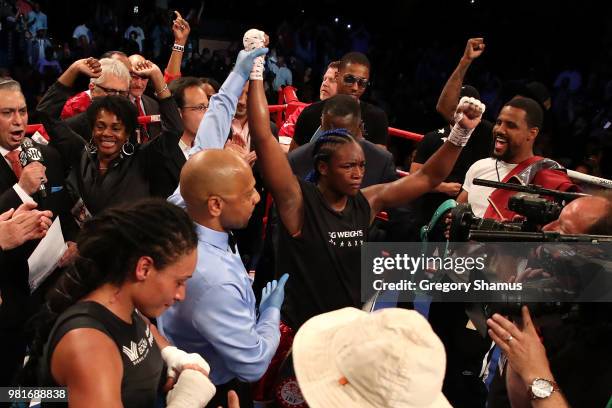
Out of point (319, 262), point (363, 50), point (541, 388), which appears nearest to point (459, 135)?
point (319, 262)

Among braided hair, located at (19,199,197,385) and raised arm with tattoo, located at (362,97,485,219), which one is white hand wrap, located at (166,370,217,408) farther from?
raised arm with tattoo, located at (362,97,485,219)

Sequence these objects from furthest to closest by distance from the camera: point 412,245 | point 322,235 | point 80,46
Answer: point 80,46 < point 412,245 < point 322,235

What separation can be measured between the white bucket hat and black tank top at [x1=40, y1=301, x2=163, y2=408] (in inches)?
16.7

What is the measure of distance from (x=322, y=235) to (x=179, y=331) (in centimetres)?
76

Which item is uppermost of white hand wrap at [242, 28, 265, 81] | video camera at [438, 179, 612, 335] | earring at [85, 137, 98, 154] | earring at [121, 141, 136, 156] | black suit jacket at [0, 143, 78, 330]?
white hand wrap at [242, 28, 265, 81]

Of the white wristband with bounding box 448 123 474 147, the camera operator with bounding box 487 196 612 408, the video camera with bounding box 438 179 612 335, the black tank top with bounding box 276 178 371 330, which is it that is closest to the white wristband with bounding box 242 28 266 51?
the black tank top with bounding box 276 178 371 330

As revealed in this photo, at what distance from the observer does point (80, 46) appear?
9.47 meters

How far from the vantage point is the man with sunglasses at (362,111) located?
13.7ft

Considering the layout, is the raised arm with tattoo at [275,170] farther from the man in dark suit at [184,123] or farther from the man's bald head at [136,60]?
the man's bald head at [136,60]

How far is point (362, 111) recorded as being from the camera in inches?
167

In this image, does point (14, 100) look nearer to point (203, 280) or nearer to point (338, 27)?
point (203, 280)

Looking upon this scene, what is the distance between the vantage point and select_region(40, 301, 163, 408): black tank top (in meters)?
1.55

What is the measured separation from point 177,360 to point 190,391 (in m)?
0.15

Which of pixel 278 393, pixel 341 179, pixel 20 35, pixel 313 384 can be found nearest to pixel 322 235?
pixel 341 179
